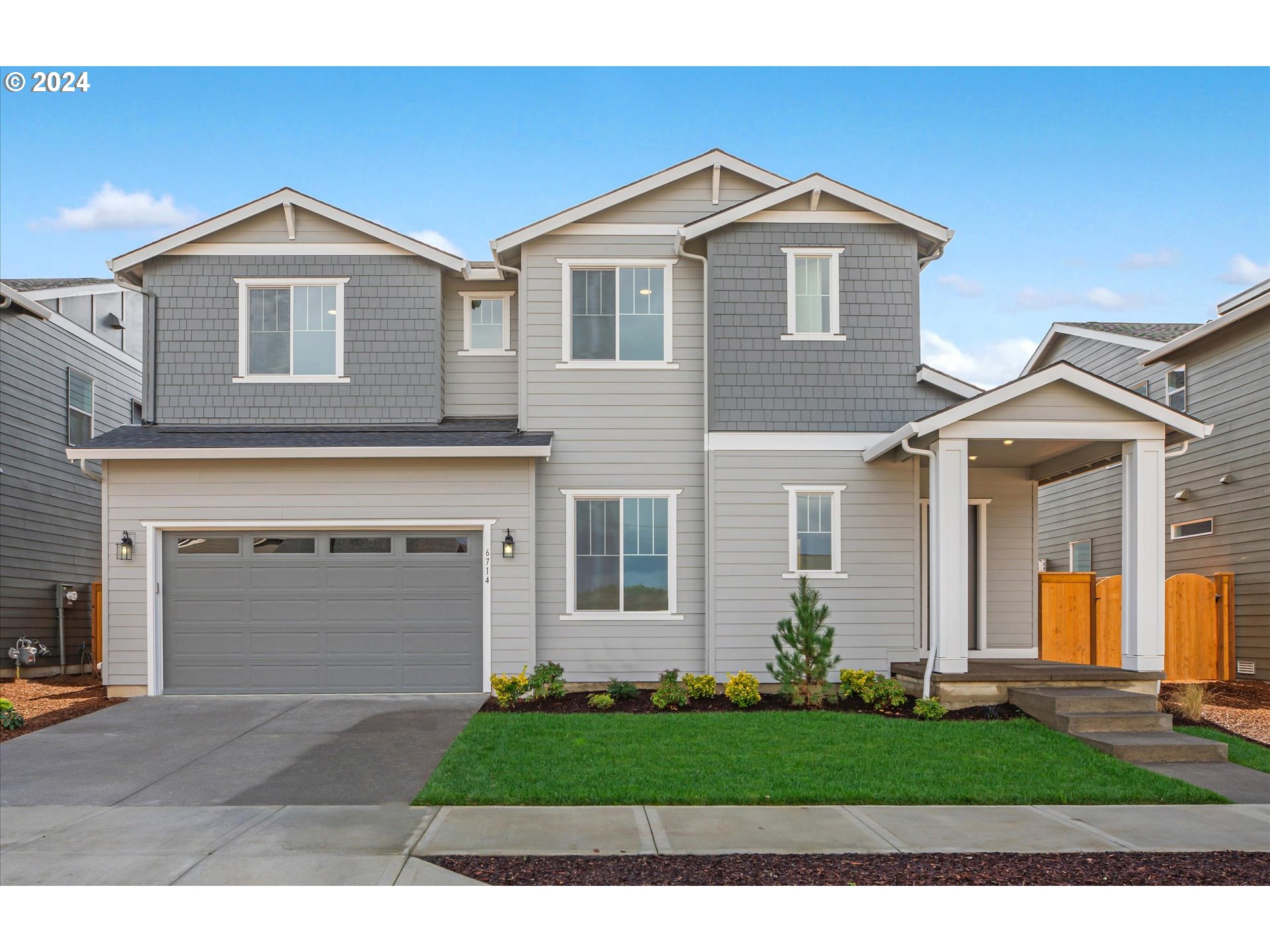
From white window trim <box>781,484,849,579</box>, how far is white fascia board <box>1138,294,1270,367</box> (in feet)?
22.5

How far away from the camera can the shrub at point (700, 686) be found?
12.0 metres

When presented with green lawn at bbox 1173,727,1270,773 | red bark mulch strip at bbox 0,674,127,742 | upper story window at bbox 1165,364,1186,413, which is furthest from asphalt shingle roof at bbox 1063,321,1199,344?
red bark mulch strip at bbox 0,674,127,742

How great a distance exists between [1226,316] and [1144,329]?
379 cm

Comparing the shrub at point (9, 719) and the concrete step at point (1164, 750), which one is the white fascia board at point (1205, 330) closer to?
the concrete step at point (1164, 750)

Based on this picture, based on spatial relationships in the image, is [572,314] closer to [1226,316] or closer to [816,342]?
[816,342]

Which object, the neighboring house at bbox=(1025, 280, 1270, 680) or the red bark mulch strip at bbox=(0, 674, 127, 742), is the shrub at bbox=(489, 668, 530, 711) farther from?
the neighboring house at bbox=(1025, 280, 1270, 680)

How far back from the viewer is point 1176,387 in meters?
17.4

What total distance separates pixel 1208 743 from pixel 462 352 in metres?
10.2

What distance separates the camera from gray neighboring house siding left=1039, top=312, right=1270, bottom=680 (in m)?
14.7

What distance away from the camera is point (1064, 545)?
2077 cm

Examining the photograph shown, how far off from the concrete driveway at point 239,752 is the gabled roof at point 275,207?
5.88m

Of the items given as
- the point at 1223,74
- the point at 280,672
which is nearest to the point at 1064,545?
the point at 1223,74

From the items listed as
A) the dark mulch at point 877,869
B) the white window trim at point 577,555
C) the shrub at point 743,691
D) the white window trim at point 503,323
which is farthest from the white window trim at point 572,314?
the dark mulch at point 877,869

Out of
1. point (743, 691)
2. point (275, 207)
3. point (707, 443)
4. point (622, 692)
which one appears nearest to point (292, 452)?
point (275, 207)
